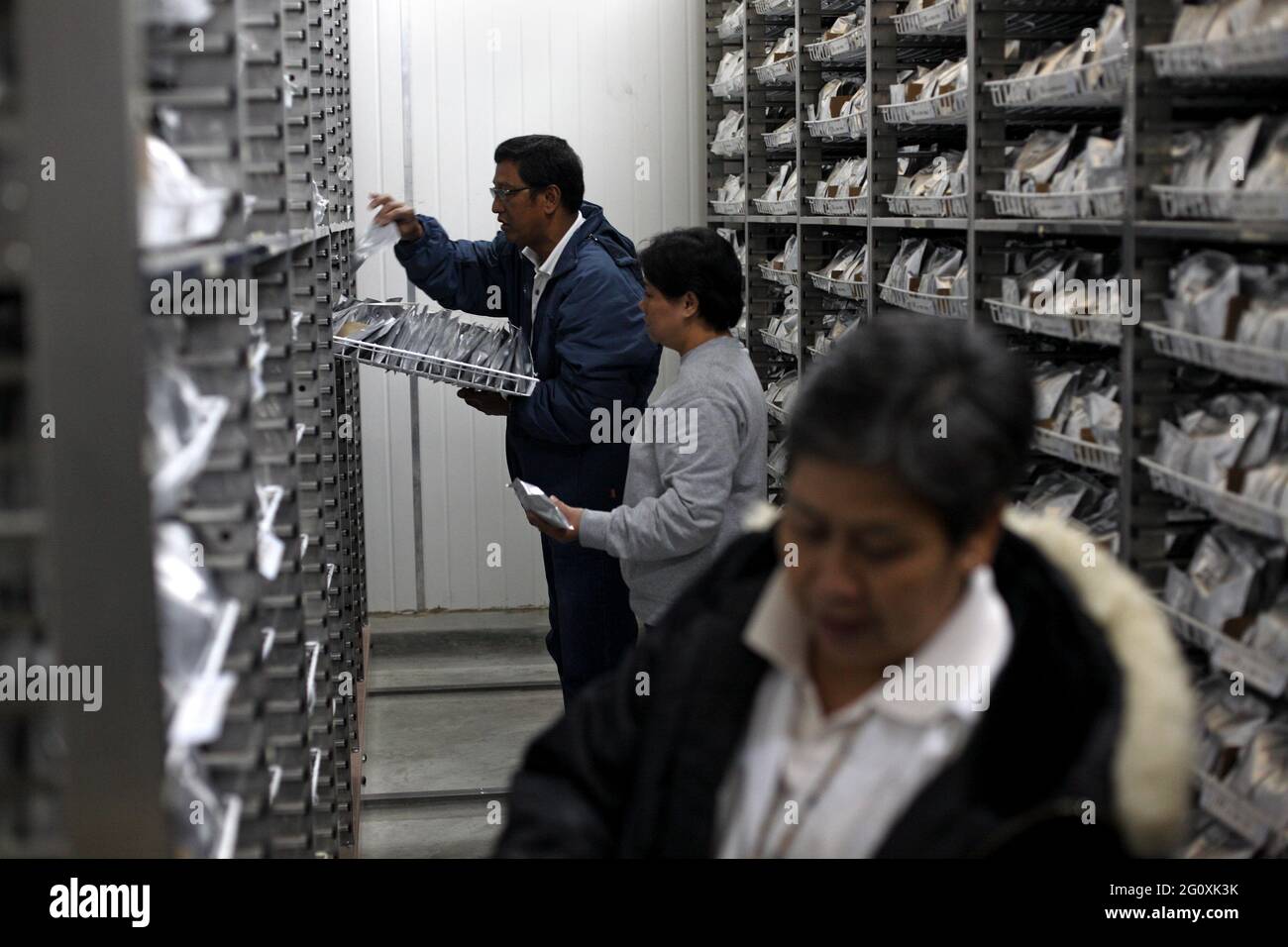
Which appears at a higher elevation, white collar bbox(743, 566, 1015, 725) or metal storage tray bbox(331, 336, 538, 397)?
metal storage tray bbox(331, 336, 538, 397)

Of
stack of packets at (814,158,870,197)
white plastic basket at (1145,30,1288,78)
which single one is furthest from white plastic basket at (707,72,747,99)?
white plastic basket at (1145,30,1288,78)

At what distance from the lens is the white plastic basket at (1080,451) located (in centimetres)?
312

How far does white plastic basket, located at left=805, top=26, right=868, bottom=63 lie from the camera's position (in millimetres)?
4828

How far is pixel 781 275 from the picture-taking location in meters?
5.98

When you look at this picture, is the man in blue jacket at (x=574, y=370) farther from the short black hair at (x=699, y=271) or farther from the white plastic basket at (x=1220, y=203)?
the white plastic basket at (x=1220, y=203)

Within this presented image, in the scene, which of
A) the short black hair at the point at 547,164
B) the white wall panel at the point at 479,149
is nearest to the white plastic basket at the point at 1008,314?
the short black hair at the point at 547,164

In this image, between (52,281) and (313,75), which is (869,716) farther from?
(313,75)

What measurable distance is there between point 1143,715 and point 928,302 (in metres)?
2.78

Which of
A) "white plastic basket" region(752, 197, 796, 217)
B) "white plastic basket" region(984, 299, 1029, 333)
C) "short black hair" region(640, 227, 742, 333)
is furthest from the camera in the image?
"white plastic basket" region(752, 197, 796, 217)

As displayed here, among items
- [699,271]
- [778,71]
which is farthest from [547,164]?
[778,71]

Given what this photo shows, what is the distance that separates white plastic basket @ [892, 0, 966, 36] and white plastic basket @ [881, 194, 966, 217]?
0.45 metres

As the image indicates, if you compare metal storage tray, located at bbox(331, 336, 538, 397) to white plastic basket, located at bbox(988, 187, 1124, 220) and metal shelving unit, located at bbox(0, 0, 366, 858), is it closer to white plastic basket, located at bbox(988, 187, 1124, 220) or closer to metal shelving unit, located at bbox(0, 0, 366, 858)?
metal shelving unit, located at bbox(0, 0, 366, 858)

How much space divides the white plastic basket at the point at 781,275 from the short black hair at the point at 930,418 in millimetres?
4119

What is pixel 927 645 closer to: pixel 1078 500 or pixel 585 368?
pixel 1078 500
